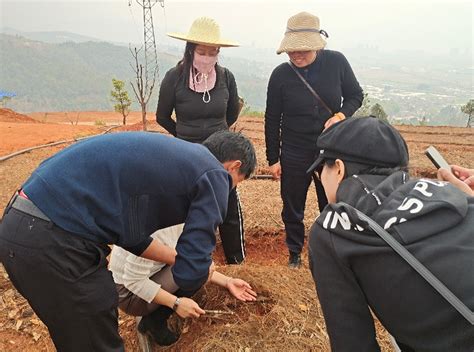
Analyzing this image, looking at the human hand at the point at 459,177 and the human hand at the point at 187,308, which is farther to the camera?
the human hand at the point at 187,308

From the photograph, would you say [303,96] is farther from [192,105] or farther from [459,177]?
[459,177]

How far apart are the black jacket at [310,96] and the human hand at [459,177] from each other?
1.33m

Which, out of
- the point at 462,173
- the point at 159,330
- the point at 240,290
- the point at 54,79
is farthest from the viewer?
the point at 54,79

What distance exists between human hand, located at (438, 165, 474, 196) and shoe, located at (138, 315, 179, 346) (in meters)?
1.64

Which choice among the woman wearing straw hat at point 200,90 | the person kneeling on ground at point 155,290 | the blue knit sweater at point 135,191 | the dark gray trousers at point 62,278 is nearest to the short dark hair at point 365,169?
the blue knit sweater at point 135,191

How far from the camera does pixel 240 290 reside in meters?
2.51

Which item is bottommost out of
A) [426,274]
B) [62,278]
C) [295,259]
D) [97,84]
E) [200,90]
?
[97,84]

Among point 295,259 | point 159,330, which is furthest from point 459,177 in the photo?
point 295,259

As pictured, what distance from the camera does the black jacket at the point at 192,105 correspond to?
3191 millimetres

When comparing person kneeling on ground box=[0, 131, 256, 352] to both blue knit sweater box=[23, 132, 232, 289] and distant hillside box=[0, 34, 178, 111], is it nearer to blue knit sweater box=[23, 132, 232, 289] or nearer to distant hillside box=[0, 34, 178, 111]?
blue knit sweater box=[23, 132, 232, 289]

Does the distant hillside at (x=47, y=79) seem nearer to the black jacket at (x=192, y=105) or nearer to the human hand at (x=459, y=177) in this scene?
the black jacket at (x=192, y=105)

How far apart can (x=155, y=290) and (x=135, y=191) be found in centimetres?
77

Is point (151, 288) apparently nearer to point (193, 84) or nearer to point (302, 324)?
point (302, 324)

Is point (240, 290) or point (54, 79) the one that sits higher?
point (240, 290)
